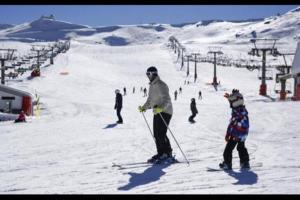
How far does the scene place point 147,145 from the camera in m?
10.9

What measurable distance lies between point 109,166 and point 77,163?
65 cm

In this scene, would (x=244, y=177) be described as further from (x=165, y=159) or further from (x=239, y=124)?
(x=165, y=159)

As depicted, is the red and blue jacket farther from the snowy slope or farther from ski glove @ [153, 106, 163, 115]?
ski glove @ [153, 106, 163, 115]

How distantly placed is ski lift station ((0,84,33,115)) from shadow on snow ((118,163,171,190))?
17.0 metres

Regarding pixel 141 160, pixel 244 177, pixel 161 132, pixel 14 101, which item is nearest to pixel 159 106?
pixel 161 132

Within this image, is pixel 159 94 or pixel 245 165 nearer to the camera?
pixel 245 165

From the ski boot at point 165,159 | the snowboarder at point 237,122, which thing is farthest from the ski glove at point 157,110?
the snowboarder at point 237,122

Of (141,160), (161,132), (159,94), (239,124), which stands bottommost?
(141,160)

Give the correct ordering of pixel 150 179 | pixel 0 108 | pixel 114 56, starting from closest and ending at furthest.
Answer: pixel 150 179, pixel 0 108, pixel 114 56

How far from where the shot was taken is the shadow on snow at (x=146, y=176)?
656 centimetres

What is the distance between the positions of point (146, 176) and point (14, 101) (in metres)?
18.5

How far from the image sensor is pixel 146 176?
712 cm

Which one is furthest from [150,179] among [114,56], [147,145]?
→ [114,56]
